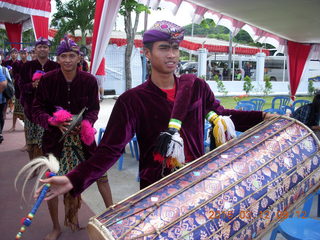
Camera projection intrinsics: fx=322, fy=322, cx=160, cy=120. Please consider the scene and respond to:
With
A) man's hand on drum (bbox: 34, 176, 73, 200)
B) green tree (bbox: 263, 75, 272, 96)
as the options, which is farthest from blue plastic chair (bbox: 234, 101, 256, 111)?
green tree (bbox: 263, 75, 272, 96)

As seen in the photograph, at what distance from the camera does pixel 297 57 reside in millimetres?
9258

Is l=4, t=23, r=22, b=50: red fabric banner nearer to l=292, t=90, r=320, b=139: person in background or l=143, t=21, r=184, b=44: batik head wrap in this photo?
l=292, t=90, r=320, b=139: person in background

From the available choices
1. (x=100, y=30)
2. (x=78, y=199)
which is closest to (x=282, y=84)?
(x=100, y=30)

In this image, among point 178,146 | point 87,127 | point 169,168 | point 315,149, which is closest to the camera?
point 178,146

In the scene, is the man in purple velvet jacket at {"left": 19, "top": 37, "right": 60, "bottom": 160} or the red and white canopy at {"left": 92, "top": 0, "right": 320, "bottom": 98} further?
the red and white canopy at {"left": 92, "top": 0, "right": 320, "bottom": 98}

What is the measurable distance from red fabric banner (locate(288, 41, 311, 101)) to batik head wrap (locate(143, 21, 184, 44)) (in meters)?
8.33

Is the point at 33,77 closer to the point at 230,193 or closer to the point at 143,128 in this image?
the point at 143,128

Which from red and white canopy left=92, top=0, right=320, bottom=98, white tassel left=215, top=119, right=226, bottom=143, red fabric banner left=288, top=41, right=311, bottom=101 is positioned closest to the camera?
white tassel left=215, top=119, right=226, bottom=143

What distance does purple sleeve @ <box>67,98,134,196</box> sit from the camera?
1460 millimetres

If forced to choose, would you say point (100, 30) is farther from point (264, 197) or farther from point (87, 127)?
point (264, 197)

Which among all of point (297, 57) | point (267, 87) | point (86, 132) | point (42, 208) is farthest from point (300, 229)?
point (267, 87)

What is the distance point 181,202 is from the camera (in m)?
1.34

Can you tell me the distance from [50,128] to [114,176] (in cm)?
201

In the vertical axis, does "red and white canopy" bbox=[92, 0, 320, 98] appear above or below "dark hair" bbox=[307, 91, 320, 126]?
above
